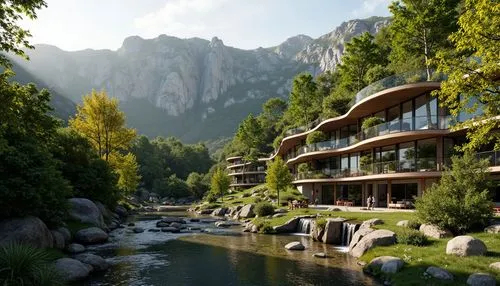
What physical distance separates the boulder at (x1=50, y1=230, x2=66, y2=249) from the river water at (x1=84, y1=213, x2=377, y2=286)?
2.14 metres

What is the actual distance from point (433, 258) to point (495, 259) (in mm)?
2474

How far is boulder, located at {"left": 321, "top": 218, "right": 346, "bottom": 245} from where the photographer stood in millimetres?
29094

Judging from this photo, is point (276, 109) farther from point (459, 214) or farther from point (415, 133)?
point (459, 214)

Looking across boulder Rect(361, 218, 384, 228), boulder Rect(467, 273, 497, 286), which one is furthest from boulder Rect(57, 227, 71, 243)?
boulder Rect(467, 273, 497, 286)

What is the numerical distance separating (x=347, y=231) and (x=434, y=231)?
744 centimetres

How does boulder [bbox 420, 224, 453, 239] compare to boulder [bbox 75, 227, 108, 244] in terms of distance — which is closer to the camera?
boulder [bbox 420, 224, 453, 239]

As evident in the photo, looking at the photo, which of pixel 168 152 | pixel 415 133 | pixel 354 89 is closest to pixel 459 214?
pixel 415 133

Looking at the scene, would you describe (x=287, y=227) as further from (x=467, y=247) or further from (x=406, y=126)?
(x=467, y=247)

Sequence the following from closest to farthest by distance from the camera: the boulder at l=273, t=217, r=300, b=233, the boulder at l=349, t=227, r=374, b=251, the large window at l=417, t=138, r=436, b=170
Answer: the boulder at l=349, t=227, r=374, b=251, the large window at l=417, t=138, r=436, b=170, the boulder at l=273, t=217, r=300, b=233

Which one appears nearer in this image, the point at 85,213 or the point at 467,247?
the point at 467,247

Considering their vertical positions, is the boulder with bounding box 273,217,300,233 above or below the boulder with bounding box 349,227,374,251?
below

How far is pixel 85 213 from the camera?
3297cm

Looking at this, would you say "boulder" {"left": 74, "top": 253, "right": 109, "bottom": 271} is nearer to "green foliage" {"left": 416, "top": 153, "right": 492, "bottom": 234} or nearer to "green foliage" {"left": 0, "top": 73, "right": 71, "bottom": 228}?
"green foliage" {"left": 0, "top": 73, "right": 71, "bottom": 228}

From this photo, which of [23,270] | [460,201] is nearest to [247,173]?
[460,201]
